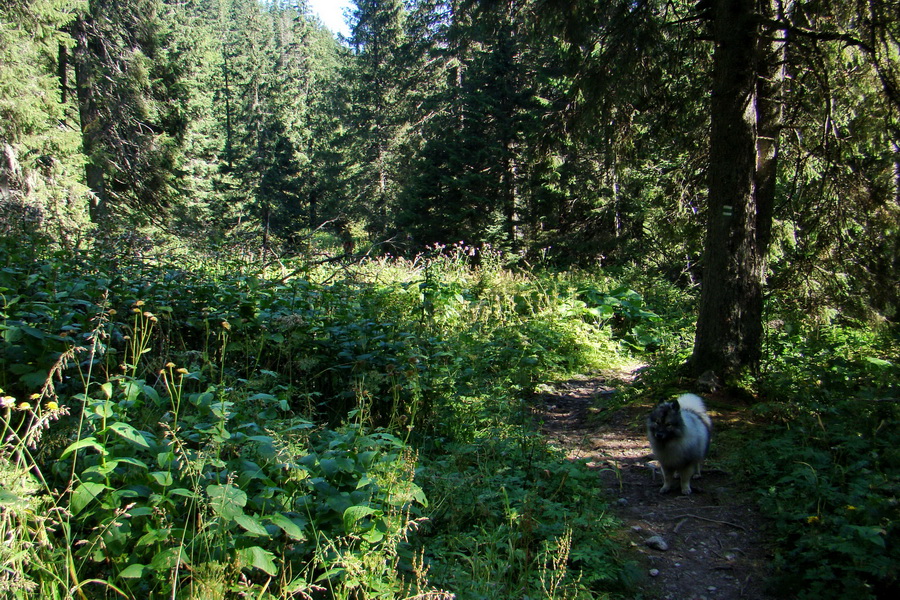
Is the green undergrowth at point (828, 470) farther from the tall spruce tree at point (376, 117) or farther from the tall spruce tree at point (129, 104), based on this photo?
the tall spruce tree at point (376, 117)

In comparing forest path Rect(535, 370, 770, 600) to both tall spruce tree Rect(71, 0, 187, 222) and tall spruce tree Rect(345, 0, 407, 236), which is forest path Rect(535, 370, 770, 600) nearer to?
tall spruce tree Rect(71, 0, 187, 222)

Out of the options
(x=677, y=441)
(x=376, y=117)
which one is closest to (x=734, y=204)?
(x=677, y=441)

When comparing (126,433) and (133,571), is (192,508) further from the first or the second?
(126,433)

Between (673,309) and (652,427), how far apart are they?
332 inches

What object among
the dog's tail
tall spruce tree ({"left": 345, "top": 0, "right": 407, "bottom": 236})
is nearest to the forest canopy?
the dog's tail

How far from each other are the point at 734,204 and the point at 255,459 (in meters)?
5.65

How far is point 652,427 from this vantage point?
476 centimetres

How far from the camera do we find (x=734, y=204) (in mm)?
6223

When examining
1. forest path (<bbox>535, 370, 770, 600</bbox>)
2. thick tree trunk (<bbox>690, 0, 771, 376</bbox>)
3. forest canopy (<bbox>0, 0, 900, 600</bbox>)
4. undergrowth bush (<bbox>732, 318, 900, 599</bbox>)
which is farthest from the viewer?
thick tree trunk (<bbox>690, 0, 771, 376</bbox>)

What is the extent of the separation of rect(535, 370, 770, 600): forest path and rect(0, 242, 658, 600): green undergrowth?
37cm

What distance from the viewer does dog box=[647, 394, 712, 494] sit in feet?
15.1

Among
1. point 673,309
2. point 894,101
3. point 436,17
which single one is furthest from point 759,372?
point 436,17

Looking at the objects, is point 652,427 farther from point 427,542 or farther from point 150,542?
point 150,542

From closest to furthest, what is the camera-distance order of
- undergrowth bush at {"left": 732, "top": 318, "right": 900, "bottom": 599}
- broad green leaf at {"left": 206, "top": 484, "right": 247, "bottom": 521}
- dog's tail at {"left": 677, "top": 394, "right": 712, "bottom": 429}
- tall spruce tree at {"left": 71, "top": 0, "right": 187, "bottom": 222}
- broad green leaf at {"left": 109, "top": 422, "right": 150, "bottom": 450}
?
broad green leaf at {"left": 206, "top": 484, "right": 247, "bottom": 521}
broad green leaf at {"left": 109, "top": 422, "right": 150, "bottom": 450}
undergrowth bush at {"left": 732, "top": 318, "right": 900, "bottom": 599}
dog's tail at {"left": 677, "top": 394, "right": 712, "bottom": 429}
tall spruce tree at {"left": 71, "top": 0, "right": 187, "bottom": 222}
